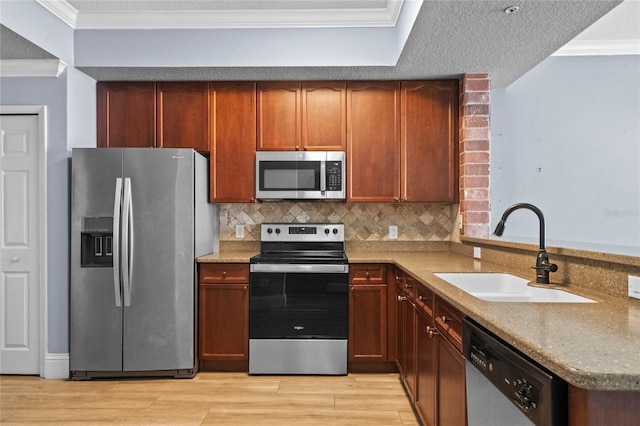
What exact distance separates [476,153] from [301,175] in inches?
56.6

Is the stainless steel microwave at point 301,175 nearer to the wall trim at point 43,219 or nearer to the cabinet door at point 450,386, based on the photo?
the wall trim at point 43,219

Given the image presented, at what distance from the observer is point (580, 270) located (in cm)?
181

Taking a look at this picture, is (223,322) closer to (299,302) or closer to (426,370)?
(299,302)

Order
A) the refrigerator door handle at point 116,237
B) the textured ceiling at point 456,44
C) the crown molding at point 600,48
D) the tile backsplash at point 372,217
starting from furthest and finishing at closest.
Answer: the tile backsplash at point 372,217, the crown molding at point 600,48, the refrigerator door handle at point 116,237, the textured ceiling at point 456,44

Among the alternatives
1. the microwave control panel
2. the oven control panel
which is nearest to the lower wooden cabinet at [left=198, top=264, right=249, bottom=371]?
the oven control panel

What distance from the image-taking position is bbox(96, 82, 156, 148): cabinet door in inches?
134

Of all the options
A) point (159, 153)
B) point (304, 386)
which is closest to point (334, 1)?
point (159, 153)

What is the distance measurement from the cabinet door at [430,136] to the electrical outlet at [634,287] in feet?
6.32

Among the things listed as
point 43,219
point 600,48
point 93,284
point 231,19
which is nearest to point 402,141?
point 231,19

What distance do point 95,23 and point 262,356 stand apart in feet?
9.43

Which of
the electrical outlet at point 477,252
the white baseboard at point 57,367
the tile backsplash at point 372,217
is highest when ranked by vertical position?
the tile backsplash at point 372,217

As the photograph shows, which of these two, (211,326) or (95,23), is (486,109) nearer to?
(211,326)

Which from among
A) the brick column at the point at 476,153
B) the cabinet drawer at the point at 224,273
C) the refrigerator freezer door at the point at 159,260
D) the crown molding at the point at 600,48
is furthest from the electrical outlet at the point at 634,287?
the crown molding at the point at 600,48

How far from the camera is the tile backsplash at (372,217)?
369cm
